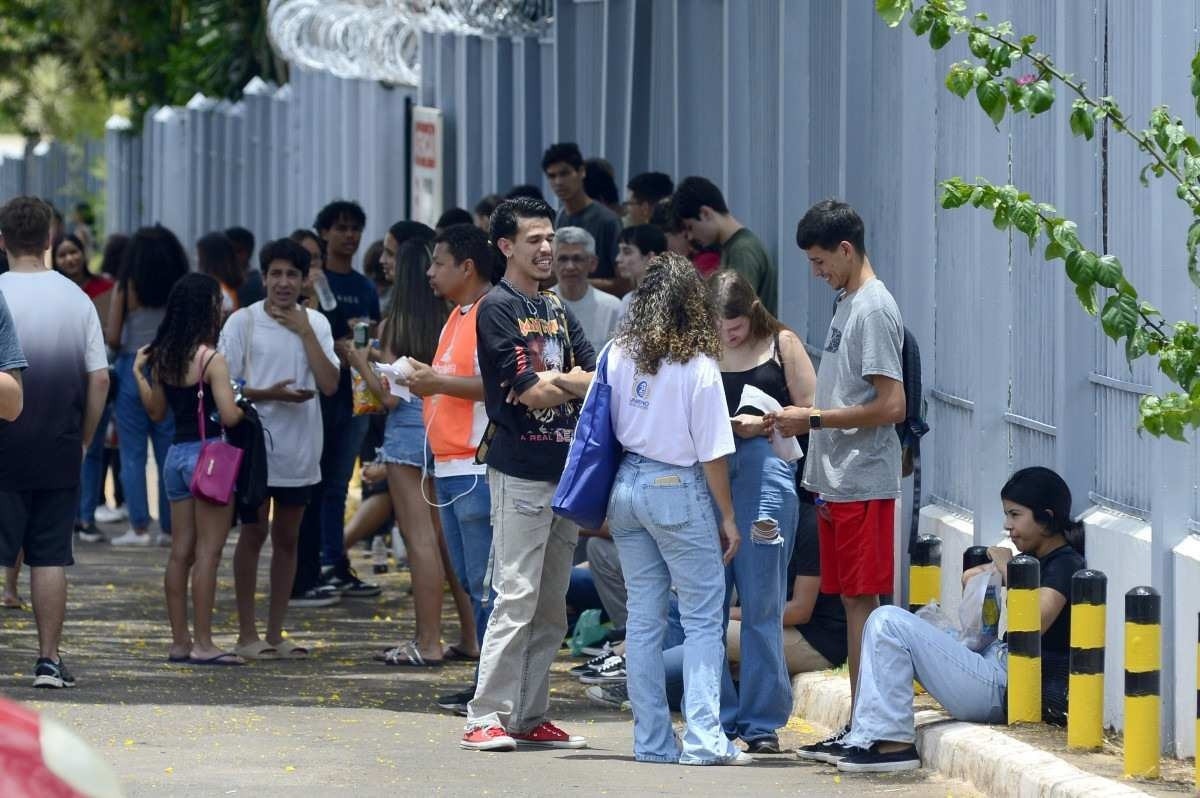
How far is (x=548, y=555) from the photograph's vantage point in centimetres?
852

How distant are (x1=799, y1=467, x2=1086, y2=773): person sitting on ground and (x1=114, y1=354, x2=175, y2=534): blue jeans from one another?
7623 millimetres

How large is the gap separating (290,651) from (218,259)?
3.85 metres

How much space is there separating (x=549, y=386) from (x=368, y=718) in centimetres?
187

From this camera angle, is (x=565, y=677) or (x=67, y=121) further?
(x=67, y=121)

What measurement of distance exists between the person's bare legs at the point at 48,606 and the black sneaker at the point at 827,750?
3339 mm

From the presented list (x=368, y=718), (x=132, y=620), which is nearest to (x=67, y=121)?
(x=132, y=620)

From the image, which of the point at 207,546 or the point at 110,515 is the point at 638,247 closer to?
the point at 207,546

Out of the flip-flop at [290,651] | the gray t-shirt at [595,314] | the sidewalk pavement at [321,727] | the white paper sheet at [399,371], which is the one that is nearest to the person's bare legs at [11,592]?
the sidewalk pavement at [321,727]

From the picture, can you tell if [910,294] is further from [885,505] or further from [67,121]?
[67,121]

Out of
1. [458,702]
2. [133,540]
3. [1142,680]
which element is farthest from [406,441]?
[133,540]

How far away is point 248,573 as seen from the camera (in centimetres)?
1079

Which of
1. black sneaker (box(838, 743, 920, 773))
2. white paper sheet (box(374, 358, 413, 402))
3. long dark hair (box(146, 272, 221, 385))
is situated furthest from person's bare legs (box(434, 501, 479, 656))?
black sneaker (box(838, 743, 920, 773))

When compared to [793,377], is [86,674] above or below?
below

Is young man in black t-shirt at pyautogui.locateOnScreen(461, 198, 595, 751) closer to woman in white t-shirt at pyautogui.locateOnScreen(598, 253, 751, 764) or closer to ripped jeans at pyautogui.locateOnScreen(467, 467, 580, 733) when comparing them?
ripped jeans at pyautogui.locateOnScreen(467, 467, 580, 733)
